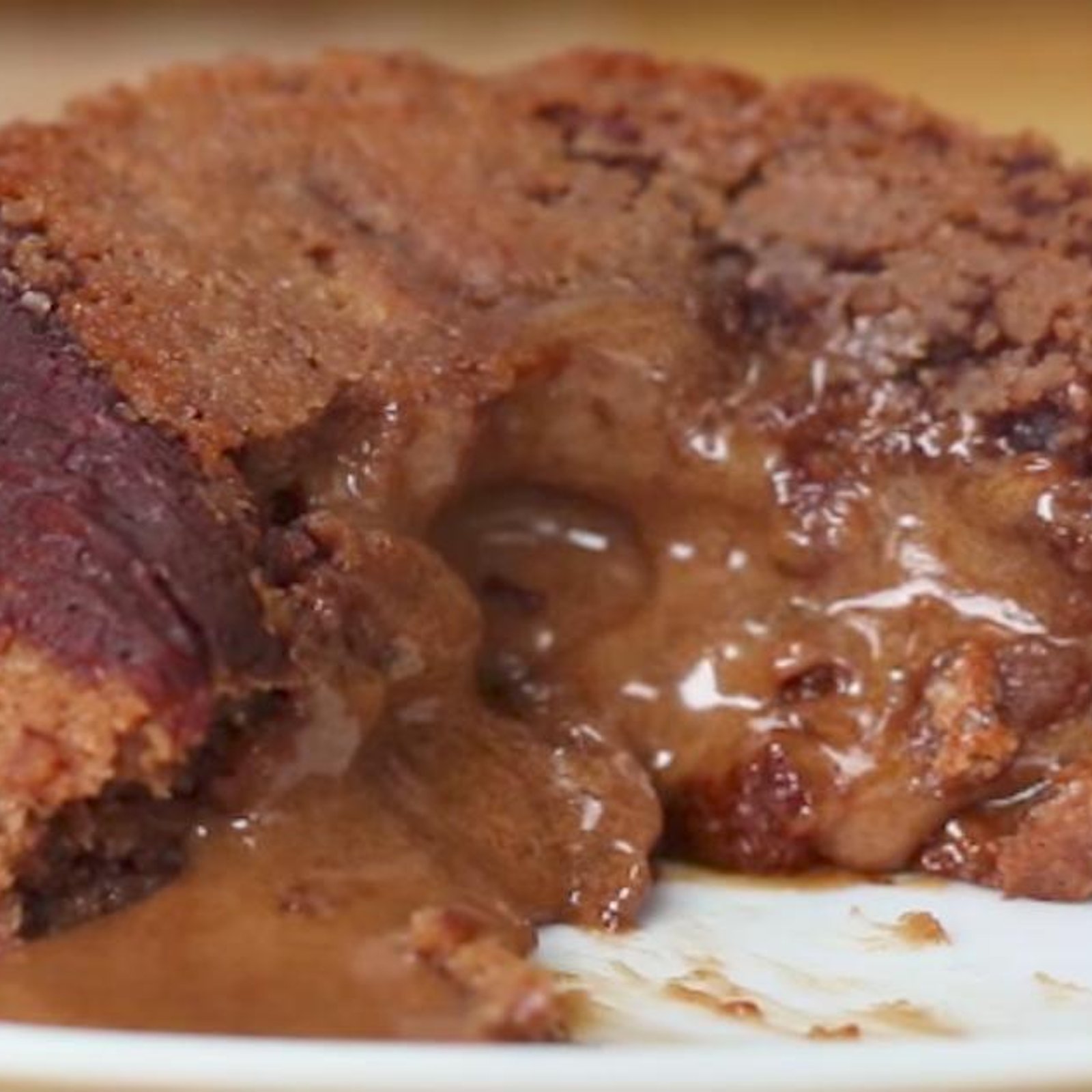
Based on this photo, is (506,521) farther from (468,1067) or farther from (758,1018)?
(468,1067)

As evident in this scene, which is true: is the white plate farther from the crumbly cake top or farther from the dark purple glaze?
the crumbly cake top

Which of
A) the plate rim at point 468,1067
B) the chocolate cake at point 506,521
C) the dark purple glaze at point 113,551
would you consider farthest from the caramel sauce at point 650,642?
the plate rim at point 468,1067

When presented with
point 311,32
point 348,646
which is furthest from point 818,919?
point 311,32

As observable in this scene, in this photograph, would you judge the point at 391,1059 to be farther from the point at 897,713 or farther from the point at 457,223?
the point at 457,223

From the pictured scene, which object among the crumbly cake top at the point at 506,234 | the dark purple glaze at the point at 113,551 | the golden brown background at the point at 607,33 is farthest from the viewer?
the golden brown background at the point at 607,33

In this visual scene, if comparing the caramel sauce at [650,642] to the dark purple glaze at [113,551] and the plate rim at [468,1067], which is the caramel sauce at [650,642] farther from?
the plate rim at [468,1067]
